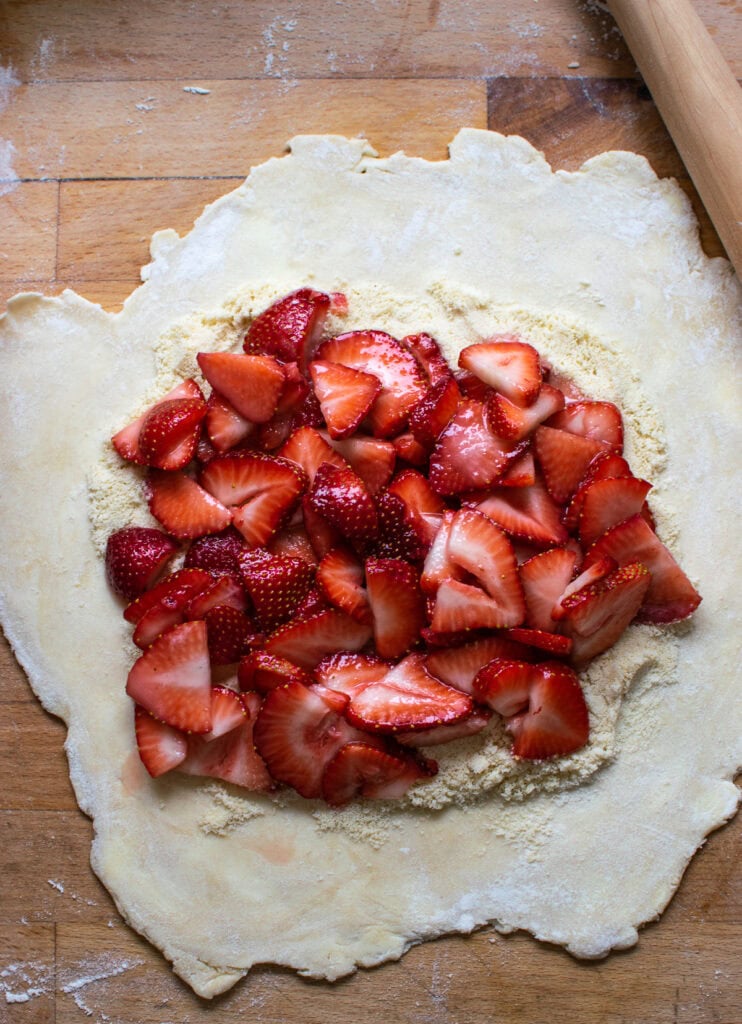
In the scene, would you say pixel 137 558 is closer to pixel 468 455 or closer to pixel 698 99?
pixel 468 455

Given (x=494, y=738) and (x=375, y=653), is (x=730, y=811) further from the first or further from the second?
(x=375, y=653)

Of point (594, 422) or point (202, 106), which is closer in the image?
point (594, 422)

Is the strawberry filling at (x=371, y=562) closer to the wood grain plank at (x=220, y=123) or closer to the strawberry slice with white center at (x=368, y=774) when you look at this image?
the strawberry slice with white center at (x=368, y=774)

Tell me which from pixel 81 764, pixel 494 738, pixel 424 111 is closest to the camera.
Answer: pixel 494 738

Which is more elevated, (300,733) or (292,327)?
(292,327)

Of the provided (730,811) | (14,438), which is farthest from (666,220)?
(14,438)

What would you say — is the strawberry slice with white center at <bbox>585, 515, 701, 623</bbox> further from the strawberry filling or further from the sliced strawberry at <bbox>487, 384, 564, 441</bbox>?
the sliced strawberry at <bbox>487, 384, 564, 441</bbox>

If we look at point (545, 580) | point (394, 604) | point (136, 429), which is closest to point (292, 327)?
point (136, 429)

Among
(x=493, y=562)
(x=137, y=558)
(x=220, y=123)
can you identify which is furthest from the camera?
(x=220, y=123)
